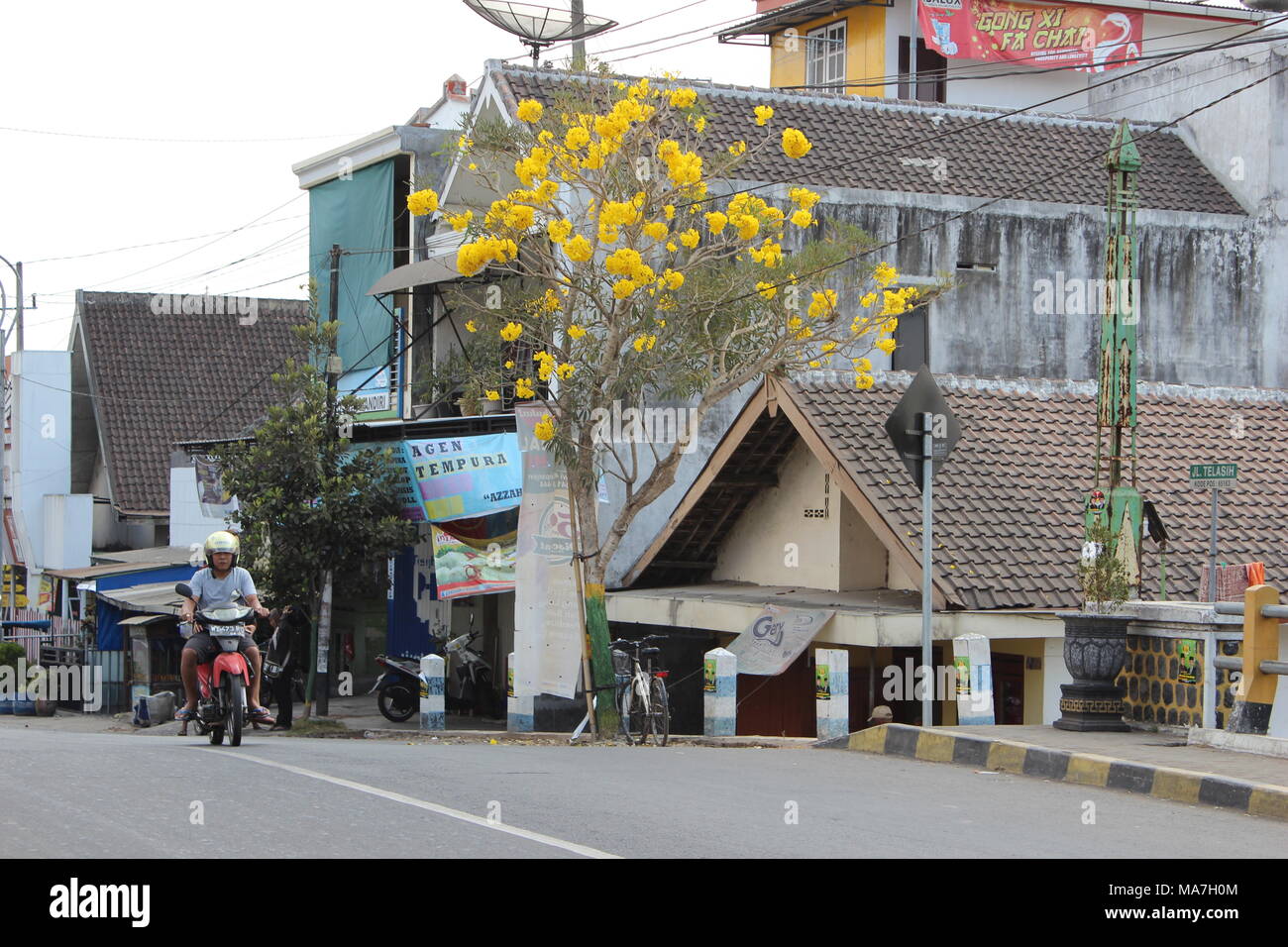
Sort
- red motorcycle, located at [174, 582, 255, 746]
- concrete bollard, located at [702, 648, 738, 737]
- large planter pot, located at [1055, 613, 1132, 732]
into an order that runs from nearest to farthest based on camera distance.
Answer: large planter pot, located at [1055, 613, 1132, 732] < red motorcycle, located at [174, 582, 255, 746] < concrete bollard, located at [702, 648, 738, 737]

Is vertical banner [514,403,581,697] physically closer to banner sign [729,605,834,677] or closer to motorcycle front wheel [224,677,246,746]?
banner sign [729,605,834,677]

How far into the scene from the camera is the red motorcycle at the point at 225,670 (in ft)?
45.0

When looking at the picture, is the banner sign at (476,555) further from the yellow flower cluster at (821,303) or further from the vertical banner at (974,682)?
the vertical banner at (974,682)

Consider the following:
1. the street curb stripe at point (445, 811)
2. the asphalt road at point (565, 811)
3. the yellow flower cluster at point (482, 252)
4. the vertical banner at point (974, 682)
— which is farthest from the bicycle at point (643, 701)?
the street curb stripe at point (445, 811)

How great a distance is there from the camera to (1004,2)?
115 ft

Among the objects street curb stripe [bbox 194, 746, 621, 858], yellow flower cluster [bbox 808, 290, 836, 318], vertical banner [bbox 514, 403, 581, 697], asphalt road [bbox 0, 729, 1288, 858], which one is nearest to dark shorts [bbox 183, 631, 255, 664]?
asphalt road [bbox 0, 729, 1288, 858]

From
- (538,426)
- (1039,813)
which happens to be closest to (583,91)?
(538,426)

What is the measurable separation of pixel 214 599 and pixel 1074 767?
712 cm

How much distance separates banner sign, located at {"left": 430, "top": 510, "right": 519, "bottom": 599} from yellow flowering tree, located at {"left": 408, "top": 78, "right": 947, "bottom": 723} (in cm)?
507

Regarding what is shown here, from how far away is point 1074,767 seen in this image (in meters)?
11.8

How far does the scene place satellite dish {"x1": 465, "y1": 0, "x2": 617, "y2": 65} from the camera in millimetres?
25578

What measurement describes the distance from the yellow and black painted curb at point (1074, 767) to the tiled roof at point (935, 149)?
37.3 feet

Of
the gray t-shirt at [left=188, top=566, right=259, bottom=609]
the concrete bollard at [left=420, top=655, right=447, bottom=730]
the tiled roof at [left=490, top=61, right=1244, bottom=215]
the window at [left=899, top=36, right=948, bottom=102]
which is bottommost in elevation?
the concrete bollard at [left=420, top=655, right=447, bottom=730]

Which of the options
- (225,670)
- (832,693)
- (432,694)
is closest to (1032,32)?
(432,694)
